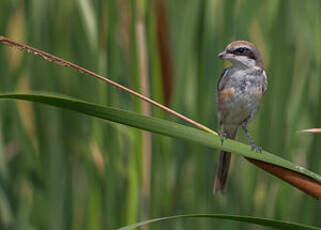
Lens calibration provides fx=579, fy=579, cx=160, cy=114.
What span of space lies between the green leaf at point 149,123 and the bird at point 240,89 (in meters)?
0.82

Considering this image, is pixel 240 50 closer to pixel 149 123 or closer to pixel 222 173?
pixel 222 173

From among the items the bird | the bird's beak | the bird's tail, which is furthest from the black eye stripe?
the bird's tail

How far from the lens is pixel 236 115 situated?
6.84ft

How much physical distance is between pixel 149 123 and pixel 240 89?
1.06 m

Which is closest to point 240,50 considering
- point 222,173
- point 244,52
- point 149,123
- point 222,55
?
point 244,52

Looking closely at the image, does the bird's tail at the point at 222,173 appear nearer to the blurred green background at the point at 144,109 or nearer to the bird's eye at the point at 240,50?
the blurred green background at the point at 144,109

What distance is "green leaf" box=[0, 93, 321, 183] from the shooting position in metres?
1.04

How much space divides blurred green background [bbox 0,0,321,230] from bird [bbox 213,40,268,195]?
0.17ft

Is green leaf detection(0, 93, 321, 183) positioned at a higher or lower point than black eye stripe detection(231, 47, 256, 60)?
lower

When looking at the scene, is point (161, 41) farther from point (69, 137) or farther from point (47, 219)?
point (47, 219)

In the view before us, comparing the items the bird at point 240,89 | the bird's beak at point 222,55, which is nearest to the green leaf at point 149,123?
the bird's beak at point 222,55

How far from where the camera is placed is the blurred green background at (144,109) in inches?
69.1

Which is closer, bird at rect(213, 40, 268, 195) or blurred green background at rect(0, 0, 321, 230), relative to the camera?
blurred green background at rect(0, 0, 321, 230)

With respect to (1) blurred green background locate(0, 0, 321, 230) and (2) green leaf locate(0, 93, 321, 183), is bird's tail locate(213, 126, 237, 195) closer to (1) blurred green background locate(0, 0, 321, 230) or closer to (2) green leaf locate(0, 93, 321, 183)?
(1) blurred green background locate(0, 0, 321, 230)
